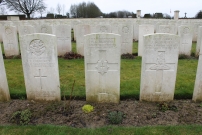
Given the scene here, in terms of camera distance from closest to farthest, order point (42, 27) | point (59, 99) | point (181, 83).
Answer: point (59, 99), point (181, 83), point (42, 27)

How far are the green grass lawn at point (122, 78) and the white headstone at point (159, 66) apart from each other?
18.4 inches

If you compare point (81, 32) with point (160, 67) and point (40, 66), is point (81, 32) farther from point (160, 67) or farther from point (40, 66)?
point (160, 67)

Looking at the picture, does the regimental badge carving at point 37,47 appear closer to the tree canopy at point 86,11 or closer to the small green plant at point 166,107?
the small green plant at point 166,107

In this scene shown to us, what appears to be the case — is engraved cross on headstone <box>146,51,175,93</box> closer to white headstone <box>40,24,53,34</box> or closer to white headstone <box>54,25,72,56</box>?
white headstone <box>54,25,72,56</box>

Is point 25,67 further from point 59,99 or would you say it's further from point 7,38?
point 7,38

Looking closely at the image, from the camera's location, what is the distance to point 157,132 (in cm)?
316

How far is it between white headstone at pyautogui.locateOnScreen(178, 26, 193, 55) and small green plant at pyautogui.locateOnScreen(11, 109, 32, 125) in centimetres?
761

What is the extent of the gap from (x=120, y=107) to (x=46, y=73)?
183 centimetres

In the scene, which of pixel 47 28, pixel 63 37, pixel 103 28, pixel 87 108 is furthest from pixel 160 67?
pixel 47 28

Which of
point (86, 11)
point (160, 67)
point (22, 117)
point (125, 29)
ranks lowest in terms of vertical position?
point (22, 117)

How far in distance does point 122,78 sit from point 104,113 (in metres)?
2.14

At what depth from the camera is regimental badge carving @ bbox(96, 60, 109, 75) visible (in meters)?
3.91

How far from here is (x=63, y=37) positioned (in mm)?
8703

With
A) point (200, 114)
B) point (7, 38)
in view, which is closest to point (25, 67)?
point (200, 114)
